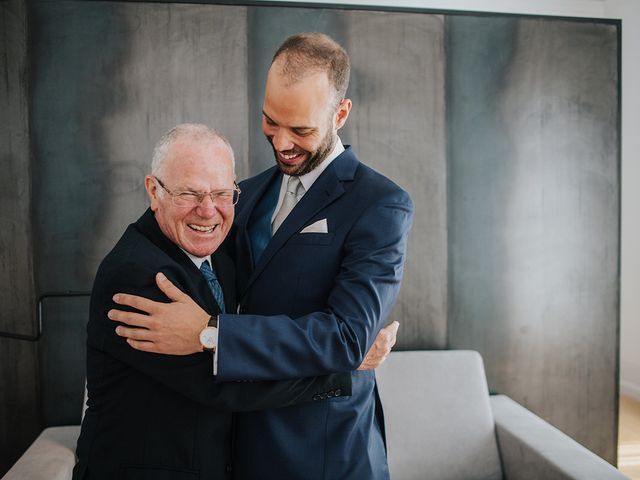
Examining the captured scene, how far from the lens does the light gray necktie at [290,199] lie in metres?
1.56

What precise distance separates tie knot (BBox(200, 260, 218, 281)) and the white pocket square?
0.86ft

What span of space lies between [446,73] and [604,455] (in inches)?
85.8

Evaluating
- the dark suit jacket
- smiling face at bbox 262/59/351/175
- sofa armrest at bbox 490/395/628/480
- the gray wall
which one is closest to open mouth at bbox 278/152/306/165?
smiling face at bbox 262/59/351/175

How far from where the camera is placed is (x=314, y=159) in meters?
1.49

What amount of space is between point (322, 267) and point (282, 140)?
1.10 ft

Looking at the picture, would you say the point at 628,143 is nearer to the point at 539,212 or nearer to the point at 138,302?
the point at 539,212

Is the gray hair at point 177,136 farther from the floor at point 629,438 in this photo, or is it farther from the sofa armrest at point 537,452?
the floor at point 629,438

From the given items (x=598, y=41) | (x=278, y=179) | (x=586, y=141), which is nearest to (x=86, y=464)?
(x=278, y=179)

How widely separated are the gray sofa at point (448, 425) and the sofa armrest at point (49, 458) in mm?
1303

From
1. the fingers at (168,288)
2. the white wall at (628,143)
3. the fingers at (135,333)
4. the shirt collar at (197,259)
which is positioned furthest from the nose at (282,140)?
the white wall at (628,143)

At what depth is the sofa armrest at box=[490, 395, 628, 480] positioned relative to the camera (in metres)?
2.02

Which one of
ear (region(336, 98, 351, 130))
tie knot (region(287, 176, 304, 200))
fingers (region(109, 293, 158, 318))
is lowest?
fingers (region(109, 293, 158, 318))

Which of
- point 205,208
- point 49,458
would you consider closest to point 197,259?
point 205,208

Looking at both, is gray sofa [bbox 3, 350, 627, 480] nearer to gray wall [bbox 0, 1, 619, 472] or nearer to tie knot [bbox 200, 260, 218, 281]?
gray wall [bbox 0, 1, 619, 472]
